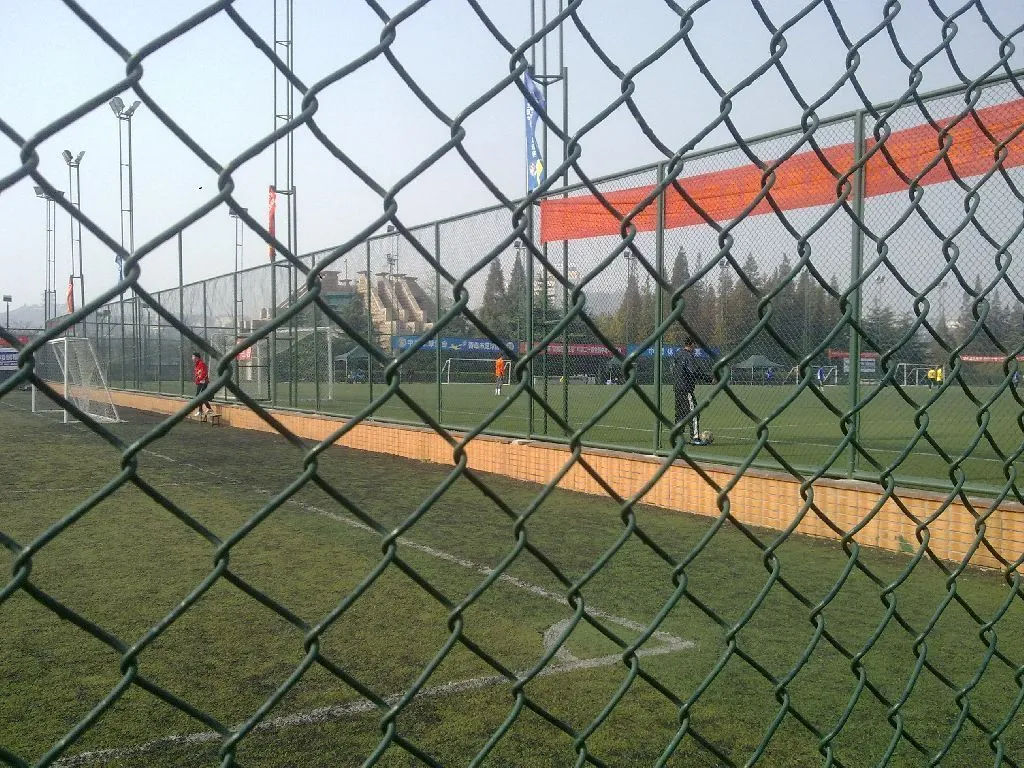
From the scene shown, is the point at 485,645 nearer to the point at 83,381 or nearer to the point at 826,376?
the point at 826,376

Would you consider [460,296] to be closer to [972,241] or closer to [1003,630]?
[1003,630]

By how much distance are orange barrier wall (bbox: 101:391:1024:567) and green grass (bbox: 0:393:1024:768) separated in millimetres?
270

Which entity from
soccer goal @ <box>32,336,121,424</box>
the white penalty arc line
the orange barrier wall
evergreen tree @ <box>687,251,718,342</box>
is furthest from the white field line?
soccer goal @ <box>32,336,121,424</box>

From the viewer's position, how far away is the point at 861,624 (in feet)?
15.7

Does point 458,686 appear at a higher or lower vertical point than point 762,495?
lower

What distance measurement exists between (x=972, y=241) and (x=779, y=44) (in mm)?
5626

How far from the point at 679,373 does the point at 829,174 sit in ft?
13.0

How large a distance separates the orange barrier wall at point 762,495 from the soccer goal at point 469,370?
995 mm

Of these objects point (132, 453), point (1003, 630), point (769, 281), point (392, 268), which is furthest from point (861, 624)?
point (392, 268)

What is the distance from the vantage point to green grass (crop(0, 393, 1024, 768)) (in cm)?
313

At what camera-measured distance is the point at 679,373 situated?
866cm

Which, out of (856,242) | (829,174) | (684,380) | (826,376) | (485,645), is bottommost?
(485,645)

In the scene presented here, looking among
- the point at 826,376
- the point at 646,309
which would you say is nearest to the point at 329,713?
the point at 826,376

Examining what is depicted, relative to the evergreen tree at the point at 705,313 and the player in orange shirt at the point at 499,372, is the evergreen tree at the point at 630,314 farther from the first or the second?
the player in orange shirt at the point at 499,372
